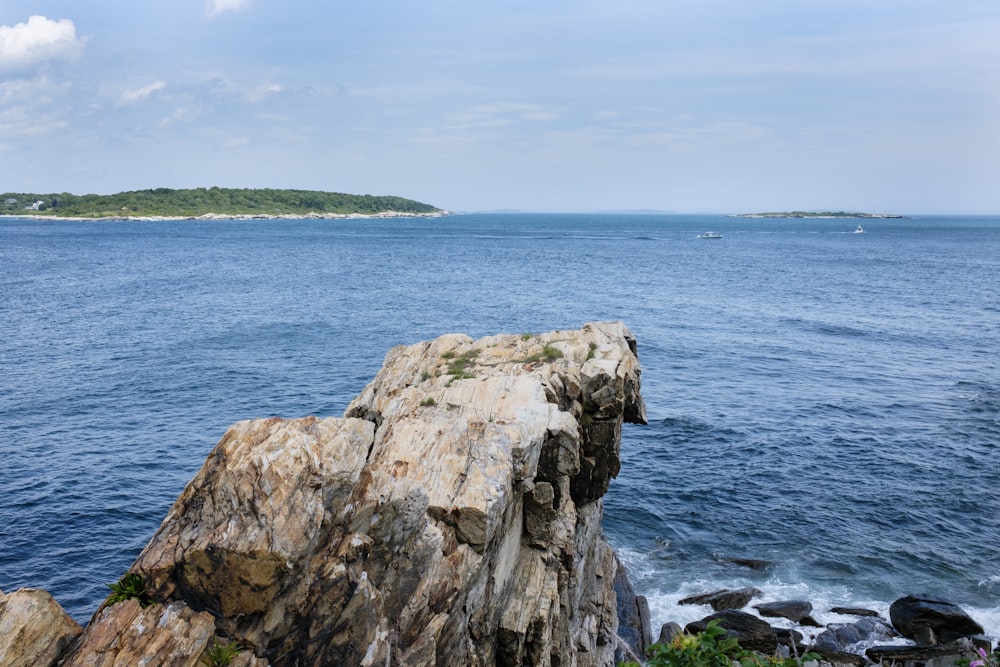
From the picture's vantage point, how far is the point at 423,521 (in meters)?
17.8

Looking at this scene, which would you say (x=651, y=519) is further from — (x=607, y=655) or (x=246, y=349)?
(x=246, y=349)

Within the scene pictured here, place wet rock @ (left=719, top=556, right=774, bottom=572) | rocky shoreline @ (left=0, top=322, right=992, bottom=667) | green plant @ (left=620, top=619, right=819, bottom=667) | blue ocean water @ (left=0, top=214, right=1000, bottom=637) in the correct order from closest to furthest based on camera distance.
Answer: green plant @ (left=620, top=619, right=819, bottom=667), rocky shoreline @ (left=0, top=322, right=992, bottom=667), blue ocean water @ (left=0, top=214, right=1000, bottom=637), wet rock @ (left=719, top=556, right=774, bottom=572)

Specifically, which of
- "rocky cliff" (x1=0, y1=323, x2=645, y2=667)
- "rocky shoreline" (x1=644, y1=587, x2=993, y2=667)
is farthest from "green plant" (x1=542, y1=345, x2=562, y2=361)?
"rocky shoreline" (x1=644, y1=587, x2=993, y2=667)

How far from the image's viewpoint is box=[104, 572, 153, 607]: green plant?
44.0 ft

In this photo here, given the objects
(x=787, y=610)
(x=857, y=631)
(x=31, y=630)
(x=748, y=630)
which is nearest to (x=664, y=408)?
(x=787, y=610)

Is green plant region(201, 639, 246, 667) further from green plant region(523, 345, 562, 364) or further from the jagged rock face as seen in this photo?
green plant region(523, 345, 562, 364)

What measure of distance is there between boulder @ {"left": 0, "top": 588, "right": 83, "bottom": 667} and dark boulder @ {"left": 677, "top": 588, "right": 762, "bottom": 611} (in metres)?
27.2

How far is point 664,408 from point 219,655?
158 feet

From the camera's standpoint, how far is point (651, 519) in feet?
137

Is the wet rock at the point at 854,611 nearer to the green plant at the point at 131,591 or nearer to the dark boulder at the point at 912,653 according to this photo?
the dark boulder at the point at 912,653

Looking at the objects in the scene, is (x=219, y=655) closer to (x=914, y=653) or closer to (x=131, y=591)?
(x=131, y=591)

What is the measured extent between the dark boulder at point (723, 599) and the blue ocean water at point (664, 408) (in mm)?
594

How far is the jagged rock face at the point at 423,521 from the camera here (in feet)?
45.3

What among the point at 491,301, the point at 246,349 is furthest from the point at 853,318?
the point at 246,349
